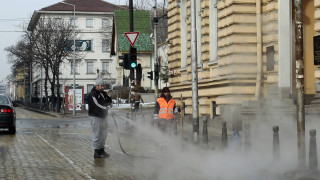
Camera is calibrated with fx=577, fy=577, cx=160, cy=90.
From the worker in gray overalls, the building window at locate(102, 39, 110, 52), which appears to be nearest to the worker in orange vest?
the worker in gray overalls

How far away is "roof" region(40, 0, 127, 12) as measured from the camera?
112 metres

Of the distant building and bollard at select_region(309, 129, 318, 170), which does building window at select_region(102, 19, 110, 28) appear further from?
bollard at select_region(309, 129, 318, 170)

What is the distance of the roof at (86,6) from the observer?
366 ft

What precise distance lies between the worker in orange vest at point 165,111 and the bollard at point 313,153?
714cm

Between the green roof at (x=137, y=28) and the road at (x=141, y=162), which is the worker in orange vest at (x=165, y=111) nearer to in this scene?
the road at (x=141, y=162)

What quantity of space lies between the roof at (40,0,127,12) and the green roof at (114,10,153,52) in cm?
2778

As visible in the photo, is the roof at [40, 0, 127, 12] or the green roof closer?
the green roof

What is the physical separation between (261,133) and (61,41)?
59798 mm

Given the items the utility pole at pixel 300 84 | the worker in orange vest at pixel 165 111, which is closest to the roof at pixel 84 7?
the worker in orange vest at pixel 165 111

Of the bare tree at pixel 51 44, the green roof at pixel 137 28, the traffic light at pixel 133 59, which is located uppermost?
the green roof at pixel 137 28

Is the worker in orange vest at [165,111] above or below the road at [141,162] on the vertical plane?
above

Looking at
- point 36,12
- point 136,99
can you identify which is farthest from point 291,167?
point 36,12

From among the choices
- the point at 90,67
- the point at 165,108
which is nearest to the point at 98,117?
the point at 165,108

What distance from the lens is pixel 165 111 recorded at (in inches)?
583
